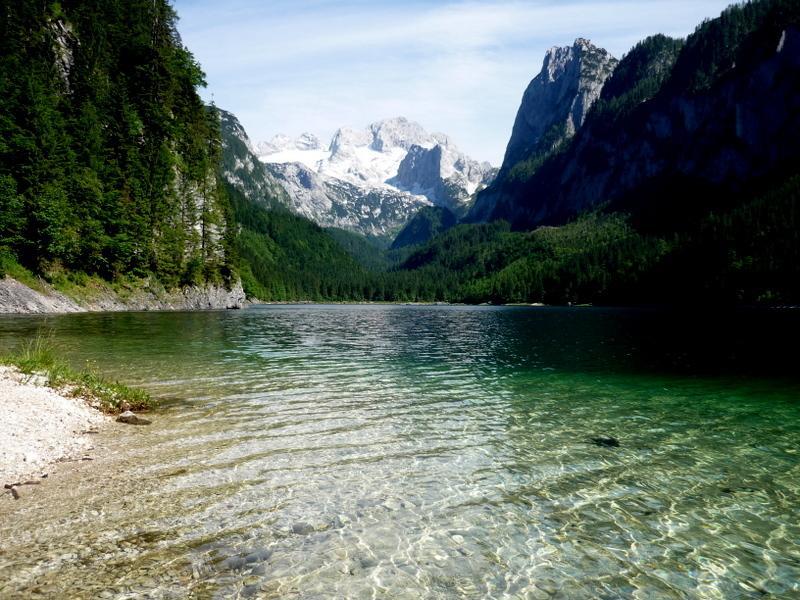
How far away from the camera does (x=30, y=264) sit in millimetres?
84188

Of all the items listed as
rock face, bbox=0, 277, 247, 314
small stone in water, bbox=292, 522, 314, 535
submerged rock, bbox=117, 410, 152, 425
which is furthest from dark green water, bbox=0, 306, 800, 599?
rock face, bbox=0, 277, 247, 314

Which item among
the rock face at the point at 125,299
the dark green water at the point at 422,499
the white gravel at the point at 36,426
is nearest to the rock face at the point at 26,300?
the rock face at the point at 125,299

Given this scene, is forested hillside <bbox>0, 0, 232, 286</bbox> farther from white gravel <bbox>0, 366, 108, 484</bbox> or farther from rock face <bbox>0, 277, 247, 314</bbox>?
white gravel <bbox>0, 366, 108, 484</bbox>

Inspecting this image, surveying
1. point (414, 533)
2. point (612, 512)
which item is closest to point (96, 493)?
point (414, 533)

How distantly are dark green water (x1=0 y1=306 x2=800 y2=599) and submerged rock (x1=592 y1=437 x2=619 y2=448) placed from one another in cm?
43

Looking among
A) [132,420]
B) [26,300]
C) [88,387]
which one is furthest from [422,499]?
[26,300]

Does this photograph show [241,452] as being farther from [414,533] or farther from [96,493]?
[414,533]

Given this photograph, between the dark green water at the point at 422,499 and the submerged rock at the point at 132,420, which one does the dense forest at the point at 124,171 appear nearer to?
the submerged rock at the point at 132,420

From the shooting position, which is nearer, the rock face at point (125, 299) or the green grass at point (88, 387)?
the green grass at point (88, 387)

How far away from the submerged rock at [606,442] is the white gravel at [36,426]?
1683 centimetres

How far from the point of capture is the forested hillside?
87.3 metres

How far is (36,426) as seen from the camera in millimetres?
15250

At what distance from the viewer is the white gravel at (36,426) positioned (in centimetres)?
1309

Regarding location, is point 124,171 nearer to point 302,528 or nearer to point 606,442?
point 606,442
